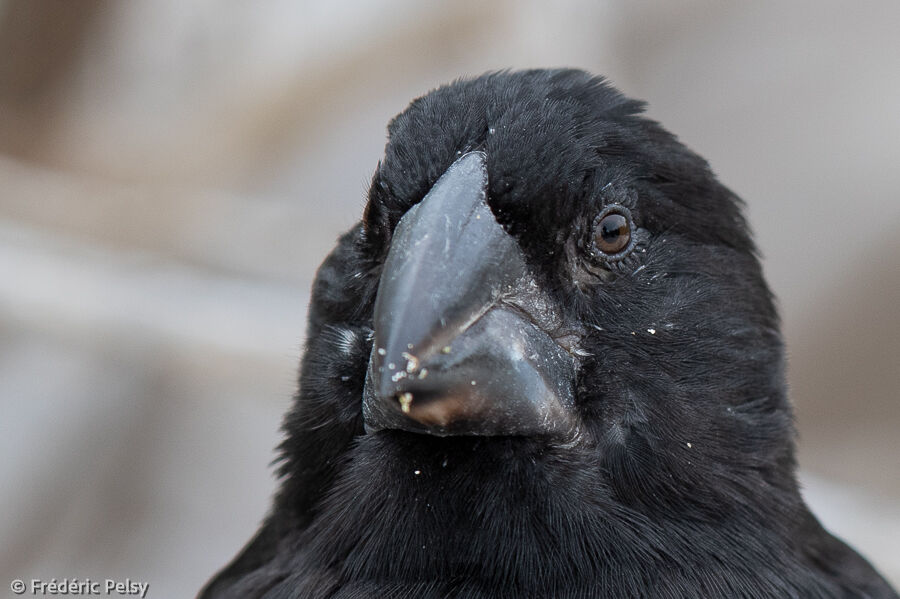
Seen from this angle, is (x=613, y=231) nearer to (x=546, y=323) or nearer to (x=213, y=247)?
(x=546, y=323)

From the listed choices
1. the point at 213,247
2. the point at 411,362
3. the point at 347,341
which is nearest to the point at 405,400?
the point at 411,362

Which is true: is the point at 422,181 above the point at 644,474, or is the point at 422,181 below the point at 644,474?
above

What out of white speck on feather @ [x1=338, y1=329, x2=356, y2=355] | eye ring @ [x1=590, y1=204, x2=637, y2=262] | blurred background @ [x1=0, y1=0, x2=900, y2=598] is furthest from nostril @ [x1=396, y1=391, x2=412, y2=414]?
blurred background @ [x1=0, y1=0, x2=900, y2=598]

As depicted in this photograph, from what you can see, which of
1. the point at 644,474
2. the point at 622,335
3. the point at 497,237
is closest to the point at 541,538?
the point at 644,474

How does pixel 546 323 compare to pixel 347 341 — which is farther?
pixel 347 341

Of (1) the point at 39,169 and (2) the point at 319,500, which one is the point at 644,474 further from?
(1) the point at 39,169

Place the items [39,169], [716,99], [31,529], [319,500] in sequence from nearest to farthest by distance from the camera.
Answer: [319,500] < [31,529] < [39,169] < [716,99]
